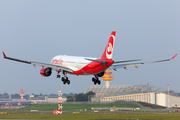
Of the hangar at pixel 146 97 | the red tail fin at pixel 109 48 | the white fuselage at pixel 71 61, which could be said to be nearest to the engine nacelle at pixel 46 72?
the white fuselage at pixel 71 61

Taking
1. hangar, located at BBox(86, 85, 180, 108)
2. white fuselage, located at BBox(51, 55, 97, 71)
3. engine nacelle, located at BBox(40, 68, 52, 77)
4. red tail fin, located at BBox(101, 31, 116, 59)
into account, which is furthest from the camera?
hangar, located at BBox(86, 85, 180, 108)

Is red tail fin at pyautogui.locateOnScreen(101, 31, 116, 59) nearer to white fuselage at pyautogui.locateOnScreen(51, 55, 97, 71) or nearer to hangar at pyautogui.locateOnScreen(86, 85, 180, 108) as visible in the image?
white fuselage at pyautogui.locateOnScreen(51, 55, 97, 71)

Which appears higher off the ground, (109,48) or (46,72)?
(109,48)

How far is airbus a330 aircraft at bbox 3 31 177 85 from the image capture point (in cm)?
6134

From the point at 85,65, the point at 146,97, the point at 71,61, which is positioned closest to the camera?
the point at 85,65

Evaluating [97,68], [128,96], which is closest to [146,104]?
[128,96]

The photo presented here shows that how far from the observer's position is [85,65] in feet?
216

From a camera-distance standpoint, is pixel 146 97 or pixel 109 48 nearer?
pixel 109 48

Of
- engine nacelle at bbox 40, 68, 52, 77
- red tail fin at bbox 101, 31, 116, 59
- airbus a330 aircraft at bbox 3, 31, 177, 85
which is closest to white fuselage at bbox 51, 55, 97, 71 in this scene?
airbus a330 aircraft at bbox 3, 31, 177, 85

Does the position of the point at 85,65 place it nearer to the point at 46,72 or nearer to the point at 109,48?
the point at 109,48

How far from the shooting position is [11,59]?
6300 centimetres

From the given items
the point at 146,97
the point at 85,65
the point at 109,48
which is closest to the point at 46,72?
the point at 85,65

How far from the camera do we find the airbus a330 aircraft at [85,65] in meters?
61.3

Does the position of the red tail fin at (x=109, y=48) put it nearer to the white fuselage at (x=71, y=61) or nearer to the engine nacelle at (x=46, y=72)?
the white fuselage at (x=71, y=61)
